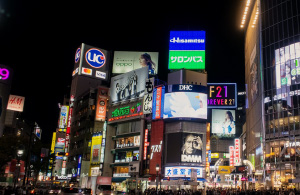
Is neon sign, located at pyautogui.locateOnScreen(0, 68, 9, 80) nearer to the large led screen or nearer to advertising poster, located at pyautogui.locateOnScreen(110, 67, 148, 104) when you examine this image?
advertising poster, located at pyautogui.locateOnScreen(110, 67, 148, 104)

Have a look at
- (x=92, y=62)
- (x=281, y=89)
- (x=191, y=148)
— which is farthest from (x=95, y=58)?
(x=281, y=89)

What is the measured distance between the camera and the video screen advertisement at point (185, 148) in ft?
189

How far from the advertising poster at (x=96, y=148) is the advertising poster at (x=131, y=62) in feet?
60.3

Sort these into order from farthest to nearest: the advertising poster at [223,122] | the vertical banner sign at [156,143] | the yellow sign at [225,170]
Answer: the advertising poster at [223,122] < the yellow sign at [225,170] < the vertical banner sign at [156,143]

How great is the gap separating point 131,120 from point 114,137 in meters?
6.39

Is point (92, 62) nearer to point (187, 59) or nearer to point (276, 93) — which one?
point (187, 59)

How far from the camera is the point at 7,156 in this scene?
54969mm

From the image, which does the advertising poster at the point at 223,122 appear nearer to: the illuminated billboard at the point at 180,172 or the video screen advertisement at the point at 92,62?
the video screen advertisement at the point at 92,62

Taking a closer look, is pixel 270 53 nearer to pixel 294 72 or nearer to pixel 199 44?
pixel 294 72

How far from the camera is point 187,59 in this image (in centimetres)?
6694

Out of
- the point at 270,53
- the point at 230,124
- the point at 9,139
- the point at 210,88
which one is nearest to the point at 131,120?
the point at 210,88

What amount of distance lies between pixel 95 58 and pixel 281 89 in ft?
223

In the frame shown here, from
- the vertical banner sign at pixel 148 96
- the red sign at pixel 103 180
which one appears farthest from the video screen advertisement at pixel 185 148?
the red sign at pixel 103 180

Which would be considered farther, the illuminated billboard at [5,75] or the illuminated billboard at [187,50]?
the illuminated billboard at [187,50]
